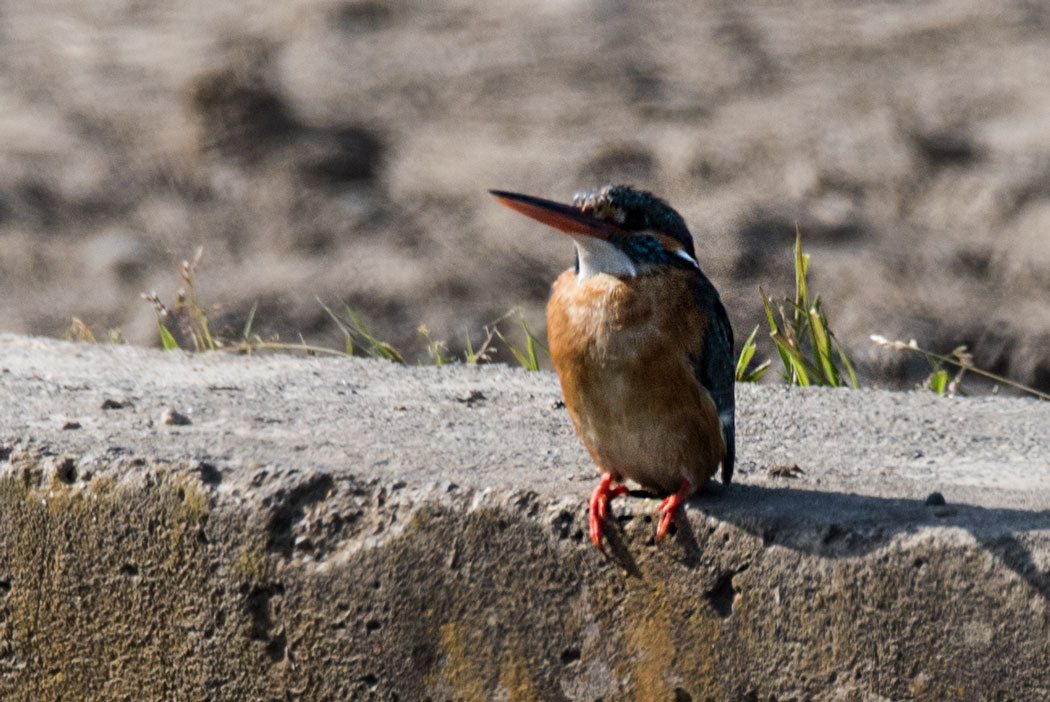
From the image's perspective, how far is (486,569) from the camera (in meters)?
2.63

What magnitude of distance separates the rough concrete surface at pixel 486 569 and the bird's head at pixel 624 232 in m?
0.40

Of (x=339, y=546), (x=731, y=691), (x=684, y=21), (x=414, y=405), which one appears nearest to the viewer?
(x=731, y=691)

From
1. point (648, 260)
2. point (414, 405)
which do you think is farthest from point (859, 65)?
point (648, 260)

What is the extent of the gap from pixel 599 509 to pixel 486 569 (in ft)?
0.73

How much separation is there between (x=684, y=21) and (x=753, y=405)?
3021 mm

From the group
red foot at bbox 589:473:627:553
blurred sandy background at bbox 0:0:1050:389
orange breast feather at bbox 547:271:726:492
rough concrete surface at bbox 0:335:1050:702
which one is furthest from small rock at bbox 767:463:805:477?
blurred sandy background at bbox 0:0:1050:389

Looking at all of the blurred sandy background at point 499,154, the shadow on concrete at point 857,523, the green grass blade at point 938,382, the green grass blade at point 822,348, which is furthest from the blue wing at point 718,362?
the blurred sandy background at point 499,154

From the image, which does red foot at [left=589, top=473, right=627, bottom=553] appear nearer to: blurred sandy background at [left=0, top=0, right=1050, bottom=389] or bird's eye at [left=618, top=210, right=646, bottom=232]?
bird's eye at [left=618, top=210, right=646, bottom=232]

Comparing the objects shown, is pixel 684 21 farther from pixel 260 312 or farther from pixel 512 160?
pixel 260 312

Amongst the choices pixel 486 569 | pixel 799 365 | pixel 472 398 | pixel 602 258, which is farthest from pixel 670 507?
pixel 799 365

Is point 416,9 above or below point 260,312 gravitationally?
above

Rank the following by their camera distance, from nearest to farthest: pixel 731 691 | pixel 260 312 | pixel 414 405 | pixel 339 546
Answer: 1. pixel 731 691
2. pixel 339 546
3. pixel 414 405
4. pixel 260 312

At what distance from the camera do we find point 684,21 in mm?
6238

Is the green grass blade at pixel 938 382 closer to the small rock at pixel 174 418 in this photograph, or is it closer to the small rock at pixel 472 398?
the small rock at pixel 472 398
